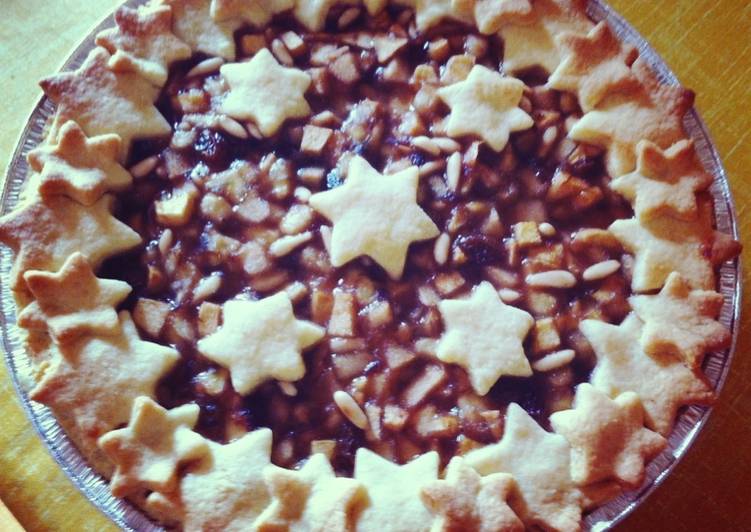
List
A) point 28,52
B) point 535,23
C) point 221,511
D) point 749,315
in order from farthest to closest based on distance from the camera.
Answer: point 28,52 < point 749,315 < point 535,23 < point 221,511

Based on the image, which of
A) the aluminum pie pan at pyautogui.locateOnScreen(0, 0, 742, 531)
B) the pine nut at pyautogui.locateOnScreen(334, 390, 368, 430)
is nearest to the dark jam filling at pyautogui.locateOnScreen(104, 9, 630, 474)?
the pine nut at pyautogui.locateOnScreen(334, 390, 368, 430)

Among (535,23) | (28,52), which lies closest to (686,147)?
(535,23)

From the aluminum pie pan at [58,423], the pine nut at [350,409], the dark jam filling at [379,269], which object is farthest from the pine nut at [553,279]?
the pine nut at [350,409]

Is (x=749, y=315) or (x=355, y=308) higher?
(x=749, y=315)

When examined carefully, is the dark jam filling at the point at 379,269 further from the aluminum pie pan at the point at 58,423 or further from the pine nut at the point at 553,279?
the aluminum pie pan at the point at 58,423

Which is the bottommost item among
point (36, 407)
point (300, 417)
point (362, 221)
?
point (36, 407)

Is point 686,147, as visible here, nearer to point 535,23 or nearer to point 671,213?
point 671,213

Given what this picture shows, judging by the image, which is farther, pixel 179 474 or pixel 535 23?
pixel 535 23
